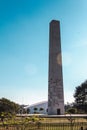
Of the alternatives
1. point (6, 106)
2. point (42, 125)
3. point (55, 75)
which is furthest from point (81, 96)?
point (42, 125)

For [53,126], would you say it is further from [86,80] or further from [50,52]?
[86,80]

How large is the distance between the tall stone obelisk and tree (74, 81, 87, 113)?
930 inches

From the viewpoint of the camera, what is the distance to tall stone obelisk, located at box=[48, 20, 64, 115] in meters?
38.9

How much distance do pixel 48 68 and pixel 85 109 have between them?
25661 millimetres

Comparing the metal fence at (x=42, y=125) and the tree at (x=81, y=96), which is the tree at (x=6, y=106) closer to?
the metal fence at (x=42, y=125)

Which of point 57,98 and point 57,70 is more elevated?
point 57,70

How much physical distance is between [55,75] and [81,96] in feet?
90.7

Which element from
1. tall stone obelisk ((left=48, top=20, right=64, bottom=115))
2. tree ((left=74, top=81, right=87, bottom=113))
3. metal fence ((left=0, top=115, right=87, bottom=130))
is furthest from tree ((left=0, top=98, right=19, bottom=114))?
tree ((left=74, top=81, right=87, bottom=113))

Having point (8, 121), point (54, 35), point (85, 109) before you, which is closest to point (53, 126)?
point (8, 121)

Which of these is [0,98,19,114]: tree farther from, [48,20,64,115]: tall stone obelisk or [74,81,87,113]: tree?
[74,81,87,113]: tree

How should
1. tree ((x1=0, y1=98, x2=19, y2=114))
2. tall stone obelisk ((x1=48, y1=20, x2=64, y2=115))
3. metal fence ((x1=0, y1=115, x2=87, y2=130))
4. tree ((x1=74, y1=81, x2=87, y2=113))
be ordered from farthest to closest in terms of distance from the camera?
tree ((x1=74, y1=81, x2=87, y2=113)) < tall stone obelisk ((x1=48, y1=20, x2=64, y2=115)) < tree ((x1=0, y1=98, x2=19, y2=114)) < metal fence ((x1=0, y1=115, x2=87, y2=130))

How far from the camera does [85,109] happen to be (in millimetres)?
59562

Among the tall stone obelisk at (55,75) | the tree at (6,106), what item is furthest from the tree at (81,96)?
the tree at (6,106)

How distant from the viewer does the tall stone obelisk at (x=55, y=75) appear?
38875 millimetres
